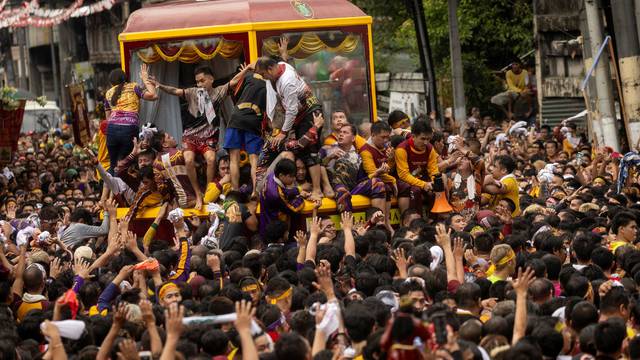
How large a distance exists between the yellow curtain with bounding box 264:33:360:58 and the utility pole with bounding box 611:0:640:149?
6080mm

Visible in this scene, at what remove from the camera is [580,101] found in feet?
96.1

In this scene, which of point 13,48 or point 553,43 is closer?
point 553,43

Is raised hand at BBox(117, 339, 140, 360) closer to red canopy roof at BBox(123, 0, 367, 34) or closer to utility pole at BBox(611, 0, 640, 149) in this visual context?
red canopy roof at BBox(123, 0, 367, 34)

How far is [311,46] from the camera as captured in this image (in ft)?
51.9

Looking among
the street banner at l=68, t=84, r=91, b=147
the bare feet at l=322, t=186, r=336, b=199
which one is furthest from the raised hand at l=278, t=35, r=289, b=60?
the street banner at l=68, t=84, r=91, b=147

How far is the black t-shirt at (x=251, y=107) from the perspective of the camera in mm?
14727

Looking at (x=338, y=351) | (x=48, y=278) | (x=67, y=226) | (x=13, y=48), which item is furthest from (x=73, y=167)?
(x=13, y=48)

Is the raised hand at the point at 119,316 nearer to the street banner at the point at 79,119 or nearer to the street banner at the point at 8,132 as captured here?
the street banner at the point at 79,119

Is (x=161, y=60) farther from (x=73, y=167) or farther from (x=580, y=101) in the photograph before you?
(x=580, y=101)

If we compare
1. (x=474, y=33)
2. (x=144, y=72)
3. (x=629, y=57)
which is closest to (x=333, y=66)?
(x=144, y=72)

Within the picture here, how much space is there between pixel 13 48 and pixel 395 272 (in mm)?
64648

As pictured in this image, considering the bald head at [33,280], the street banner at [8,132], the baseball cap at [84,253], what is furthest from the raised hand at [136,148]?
the street banner at [8,132]

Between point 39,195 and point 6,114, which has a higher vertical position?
point 6,114

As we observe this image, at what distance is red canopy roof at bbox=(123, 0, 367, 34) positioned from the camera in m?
15.7
